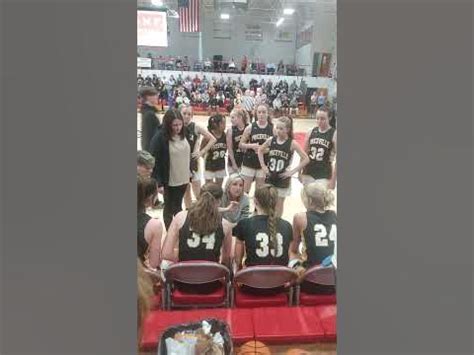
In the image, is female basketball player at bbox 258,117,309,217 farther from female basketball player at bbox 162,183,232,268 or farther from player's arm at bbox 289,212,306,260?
female basketball player at bbox 162,183,232,268

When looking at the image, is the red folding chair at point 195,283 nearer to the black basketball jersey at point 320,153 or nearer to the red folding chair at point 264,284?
the red folding chair at point 264,284

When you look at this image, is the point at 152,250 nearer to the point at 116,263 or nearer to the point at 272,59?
the point at 116,263

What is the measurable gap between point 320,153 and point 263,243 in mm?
455

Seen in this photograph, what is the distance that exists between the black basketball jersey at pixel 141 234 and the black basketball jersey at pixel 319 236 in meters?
0.67

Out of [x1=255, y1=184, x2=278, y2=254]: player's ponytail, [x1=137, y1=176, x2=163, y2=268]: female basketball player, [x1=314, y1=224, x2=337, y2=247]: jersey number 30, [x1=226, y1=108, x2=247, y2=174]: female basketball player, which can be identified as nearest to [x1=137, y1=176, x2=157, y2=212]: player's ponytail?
[x1=137, y1=176, x2=163, y2=268]: female basketball player

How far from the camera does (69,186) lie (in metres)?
1.51

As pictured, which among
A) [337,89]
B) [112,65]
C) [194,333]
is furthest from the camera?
[194,333]

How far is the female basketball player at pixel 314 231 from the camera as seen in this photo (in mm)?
1852

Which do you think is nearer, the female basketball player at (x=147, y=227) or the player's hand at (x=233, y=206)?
the female basketball player at (x=147, y=227)

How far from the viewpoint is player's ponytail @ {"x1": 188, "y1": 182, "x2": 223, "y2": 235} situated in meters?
1.82

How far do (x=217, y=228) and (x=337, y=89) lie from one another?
2.44 ft

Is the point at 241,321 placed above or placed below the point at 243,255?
below

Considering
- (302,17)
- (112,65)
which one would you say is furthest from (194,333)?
(302,17)

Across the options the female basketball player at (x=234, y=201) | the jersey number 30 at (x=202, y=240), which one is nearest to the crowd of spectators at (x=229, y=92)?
the female basketball player at (x=234, y=201)
